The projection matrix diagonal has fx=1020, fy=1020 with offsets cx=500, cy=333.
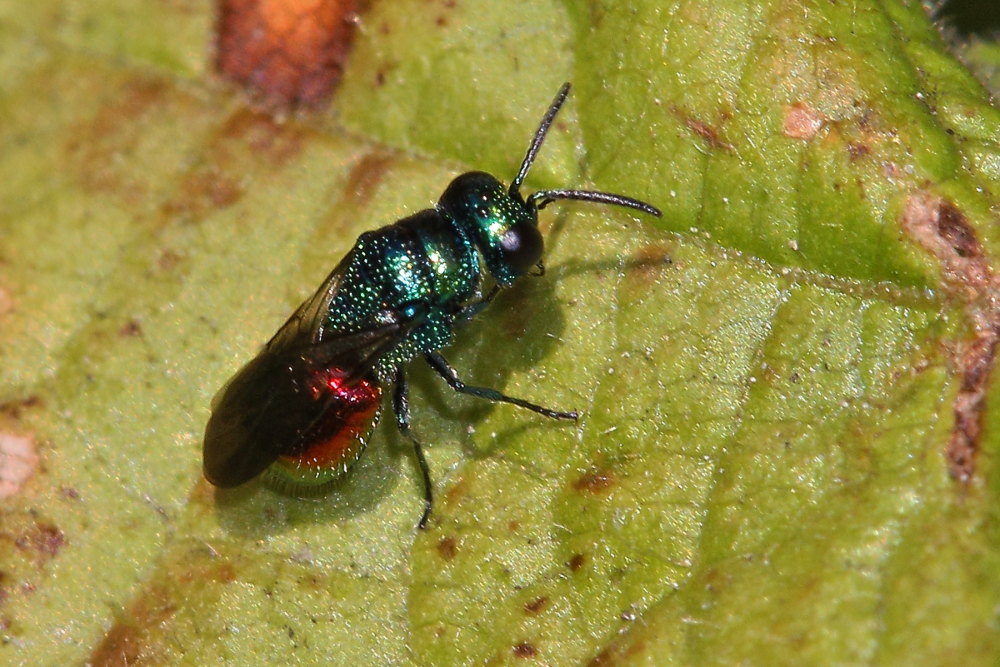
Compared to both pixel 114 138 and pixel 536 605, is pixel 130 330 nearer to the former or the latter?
pixel 114 138

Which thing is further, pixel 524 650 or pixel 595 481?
pixel 595 481

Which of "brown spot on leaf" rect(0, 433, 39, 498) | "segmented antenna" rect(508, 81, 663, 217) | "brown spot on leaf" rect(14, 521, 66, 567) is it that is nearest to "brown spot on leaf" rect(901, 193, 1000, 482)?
"segmented antenna" rect(508, 81, 663, 217)

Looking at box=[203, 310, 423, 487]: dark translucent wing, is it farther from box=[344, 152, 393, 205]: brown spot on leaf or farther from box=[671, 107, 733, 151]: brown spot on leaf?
box=[671, 107, 733, 151]: brown spot on leaf

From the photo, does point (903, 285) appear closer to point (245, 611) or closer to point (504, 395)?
point (504, 395)

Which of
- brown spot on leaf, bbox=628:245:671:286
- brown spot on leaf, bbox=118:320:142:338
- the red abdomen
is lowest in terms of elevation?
brown spot on leaf, bbox=118:320:142:338

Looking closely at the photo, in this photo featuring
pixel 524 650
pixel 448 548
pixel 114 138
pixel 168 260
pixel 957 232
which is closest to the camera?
pixel 957 232

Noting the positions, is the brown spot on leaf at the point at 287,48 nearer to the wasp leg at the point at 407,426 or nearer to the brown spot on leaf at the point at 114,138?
the brown spot on leaf at the point at 114,138

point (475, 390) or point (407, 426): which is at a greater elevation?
point (475, 390)

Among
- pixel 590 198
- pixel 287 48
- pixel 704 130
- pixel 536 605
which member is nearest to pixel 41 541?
pixel 536 605
